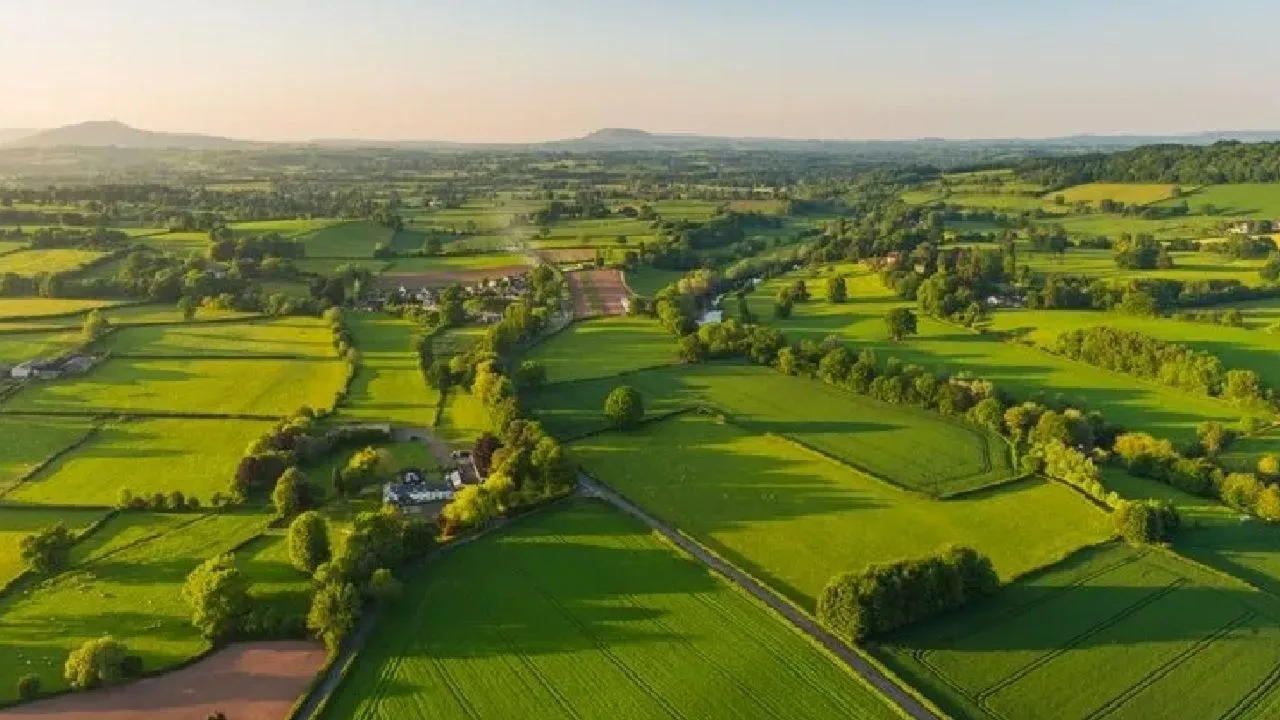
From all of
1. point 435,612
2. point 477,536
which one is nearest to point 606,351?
point 477,536

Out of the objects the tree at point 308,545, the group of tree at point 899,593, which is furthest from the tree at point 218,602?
the group of tree at point 899,593

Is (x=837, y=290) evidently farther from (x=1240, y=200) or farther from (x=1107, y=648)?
(x=1240, y=200)

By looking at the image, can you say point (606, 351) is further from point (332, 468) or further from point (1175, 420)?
point (1175, 420)

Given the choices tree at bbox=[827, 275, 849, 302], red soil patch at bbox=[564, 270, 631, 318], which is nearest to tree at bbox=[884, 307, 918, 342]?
tree at bbox=[827, 275, 849, 302]

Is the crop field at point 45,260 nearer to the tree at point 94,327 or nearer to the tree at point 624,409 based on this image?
the tree at point 94,327

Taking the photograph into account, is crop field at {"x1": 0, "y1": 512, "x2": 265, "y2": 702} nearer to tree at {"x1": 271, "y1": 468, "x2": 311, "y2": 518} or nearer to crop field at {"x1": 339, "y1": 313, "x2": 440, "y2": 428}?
tree at {"x1": 271, "y1": 468, "x2": 311, "y2": 518}

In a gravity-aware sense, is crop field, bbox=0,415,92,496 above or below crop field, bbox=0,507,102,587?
above
